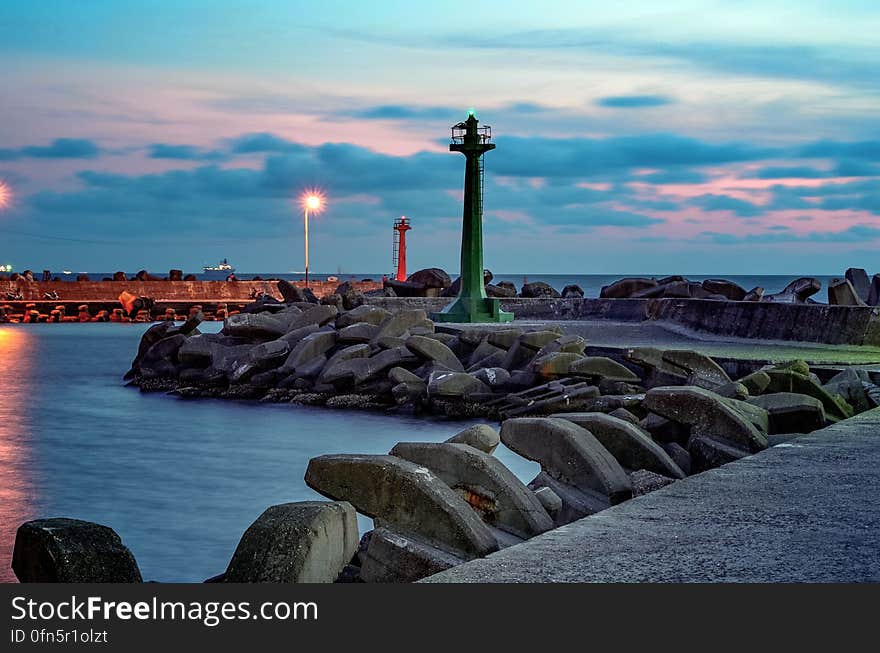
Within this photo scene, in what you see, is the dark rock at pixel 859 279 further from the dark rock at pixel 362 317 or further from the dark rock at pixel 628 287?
the dark rock at pixel 362 317

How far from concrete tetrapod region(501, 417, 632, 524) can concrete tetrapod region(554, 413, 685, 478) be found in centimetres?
31

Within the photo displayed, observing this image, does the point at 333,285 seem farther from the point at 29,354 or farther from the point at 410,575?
the point at 410,575

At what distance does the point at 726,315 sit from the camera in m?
15.5

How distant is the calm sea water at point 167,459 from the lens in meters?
7.65

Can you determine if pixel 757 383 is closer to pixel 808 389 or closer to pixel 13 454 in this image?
pixel 808 389

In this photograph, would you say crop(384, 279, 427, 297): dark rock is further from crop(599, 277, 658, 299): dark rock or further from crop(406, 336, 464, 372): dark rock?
crop(406, 336, 464, 372): dark rock

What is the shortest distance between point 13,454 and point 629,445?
866 centimetres

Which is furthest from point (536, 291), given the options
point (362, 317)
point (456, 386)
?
point (456, 386)

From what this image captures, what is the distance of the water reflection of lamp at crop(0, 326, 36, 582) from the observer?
7.66 m

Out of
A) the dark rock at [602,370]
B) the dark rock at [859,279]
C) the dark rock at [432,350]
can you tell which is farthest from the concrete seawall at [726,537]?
the dark rock at [859,279]

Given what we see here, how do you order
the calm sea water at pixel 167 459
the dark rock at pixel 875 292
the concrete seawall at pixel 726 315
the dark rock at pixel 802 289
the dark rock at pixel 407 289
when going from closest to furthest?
the calm sea water at pixel 167 459 < the concrete seawall at pixel 726 315 < the dark rock at pixel 875 292 < the dark rock at pixel 802 289 < the dark rock at pixel 407 289

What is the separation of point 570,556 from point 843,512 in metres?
1.14

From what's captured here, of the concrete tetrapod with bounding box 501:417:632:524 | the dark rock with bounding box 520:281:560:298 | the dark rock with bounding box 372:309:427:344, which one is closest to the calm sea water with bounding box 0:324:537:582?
the dark rock with bounding box 372:309:427:344

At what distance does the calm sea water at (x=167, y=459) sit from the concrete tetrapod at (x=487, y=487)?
2.21 metres
